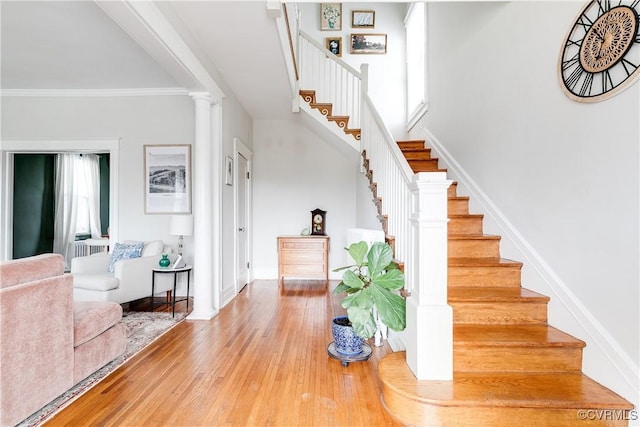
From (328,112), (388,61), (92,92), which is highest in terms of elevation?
(388,61)

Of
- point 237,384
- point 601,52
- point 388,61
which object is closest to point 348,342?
point 237,384

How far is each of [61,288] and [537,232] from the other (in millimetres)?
3057

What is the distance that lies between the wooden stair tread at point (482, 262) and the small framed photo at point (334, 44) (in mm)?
4274

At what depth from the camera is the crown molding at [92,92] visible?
4.00 metres

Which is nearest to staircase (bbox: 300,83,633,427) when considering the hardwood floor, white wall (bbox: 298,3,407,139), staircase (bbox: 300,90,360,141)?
the hardwood floor

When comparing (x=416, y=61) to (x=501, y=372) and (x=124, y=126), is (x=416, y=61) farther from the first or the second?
(x=501, y=372)

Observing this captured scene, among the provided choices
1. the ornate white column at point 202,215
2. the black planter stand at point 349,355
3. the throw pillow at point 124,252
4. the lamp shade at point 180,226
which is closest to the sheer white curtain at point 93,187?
the throw pillow at point 124,252

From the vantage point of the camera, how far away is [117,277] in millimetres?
3223

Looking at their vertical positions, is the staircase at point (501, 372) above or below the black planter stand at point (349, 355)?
above

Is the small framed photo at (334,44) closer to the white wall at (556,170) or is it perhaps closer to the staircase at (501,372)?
the white wall at (556,170)

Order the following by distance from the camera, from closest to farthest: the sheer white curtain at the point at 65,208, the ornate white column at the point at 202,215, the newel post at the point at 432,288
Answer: the newel post at the point at 432,288, the ornate white column at the point at 202,215, the sheer white curtain at the point at 65,208

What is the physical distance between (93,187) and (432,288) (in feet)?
23.3

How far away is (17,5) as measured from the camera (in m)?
2.42

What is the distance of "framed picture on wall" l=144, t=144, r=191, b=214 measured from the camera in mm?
4051
